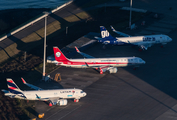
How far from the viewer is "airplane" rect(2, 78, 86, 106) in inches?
3228

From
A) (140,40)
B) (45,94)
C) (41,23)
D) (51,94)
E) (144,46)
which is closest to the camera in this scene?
(45,94)

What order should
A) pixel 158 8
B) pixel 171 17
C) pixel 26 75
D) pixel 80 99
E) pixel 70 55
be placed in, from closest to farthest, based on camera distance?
pixel 80 99 < pixel 26 75 < pixel 70 55 < pixel 171 17 < pixel 158 8

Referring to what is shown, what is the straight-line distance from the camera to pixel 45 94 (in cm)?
8325

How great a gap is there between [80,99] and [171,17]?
89720mm

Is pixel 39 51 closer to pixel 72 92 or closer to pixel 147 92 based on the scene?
pixel 72 92

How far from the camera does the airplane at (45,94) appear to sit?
82.0m

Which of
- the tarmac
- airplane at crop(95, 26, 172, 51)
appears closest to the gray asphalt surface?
the tarmac

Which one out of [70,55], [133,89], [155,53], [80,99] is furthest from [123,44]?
[80,99]

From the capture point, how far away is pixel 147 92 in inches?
3632

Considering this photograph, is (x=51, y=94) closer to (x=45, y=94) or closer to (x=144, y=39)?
(x=45, y=94)

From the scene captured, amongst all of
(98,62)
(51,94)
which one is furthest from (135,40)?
(51,94)

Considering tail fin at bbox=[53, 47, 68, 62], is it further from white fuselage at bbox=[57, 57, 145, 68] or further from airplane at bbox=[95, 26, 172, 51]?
airplane at bbox=[95, 26, 172, 51]

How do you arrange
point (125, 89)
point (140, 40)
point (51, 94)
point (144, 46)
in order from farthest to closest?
point (140, 40)
point (144, 46)
point (125, 89)
point (51, 94)

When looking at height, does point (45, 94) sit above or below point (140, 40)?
below
